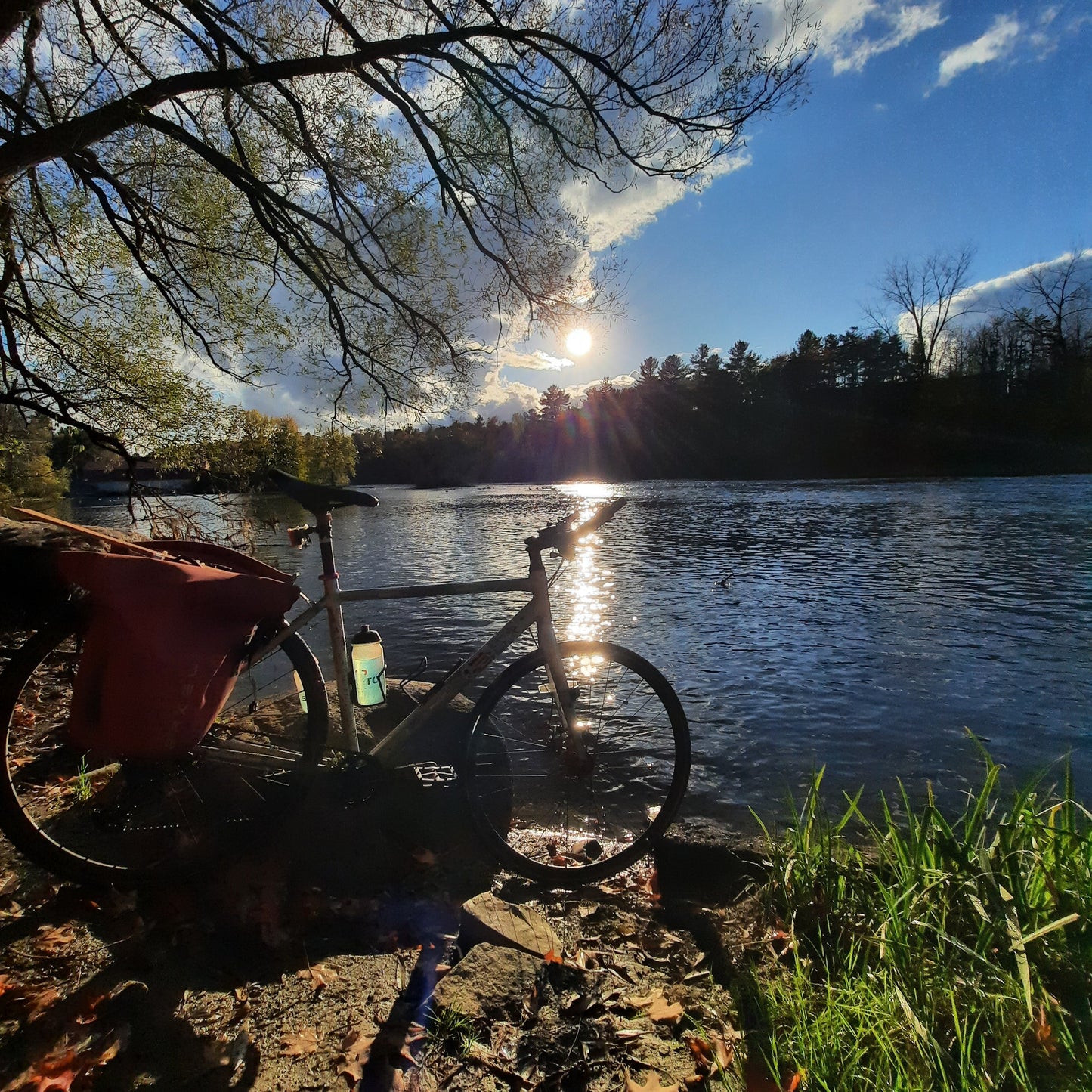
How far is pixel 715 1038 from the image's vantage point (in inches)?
80.0

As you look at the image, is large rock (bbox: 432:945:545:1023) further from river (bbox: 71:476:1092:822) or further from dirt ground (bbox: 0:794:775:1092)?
river (bbox: 71:476:1092:822)

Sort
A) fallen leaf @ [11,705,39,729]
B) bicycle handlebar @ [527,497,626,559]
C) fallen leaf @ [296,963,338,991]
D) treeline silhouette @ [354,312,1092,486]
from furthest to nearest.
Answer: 1. treeline silhouette @ [354,312,1092,486]
2. fallen leaf @ [11,705,39,729]
3. bicycle handlebar @ [527,497,626,559]
4. fallen leaf @ [296,963,338,991]

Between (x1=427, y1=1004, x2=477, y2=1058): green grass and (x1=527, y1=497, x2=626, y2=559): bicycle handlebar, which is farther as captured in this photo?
(x1=527, y1=497, x2=626, y2=559): bicycle handlebar

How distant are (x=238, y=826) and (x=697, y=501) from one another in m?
36.5

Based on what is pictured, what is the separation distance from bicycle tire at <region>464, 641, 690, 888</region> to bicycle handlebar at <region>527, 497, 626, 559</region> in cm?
48

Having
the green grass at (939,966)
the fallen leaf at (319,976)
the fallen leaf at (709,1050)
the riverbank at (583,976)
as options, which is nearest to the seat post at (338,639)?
the riverbank at (583,976)

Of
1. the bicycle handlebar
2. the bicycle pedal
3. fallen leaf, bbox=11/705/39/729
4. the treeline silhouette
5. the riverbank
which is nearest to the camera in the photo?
the riverbank

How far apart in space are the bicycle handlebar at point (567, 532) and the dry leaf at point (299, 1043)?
199 cm

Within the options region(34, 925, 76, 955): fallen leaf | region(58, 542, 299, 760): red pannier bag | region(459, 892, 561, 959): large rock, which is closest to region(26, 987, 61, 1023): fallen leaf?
region(34, 925, 76, 955): fallen leaf

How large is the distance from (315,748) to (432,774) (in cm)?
66

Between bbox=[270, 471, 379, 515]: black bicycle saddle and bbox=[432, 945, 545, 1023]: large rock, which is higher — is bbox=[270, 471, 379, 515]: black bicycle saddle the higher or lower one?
the higher one

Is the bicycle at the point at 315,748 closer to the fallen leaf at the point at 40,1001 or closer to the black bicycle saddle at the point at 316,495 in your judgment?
the black bicycle saddle at the point at 316,495

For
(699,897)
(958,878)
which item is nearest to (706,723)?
(699,897)

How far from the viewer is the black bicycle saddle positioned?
→ 2.94m
